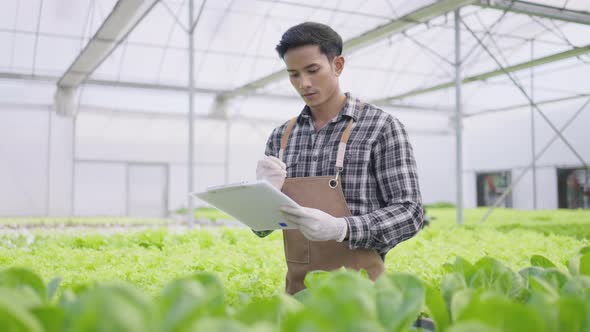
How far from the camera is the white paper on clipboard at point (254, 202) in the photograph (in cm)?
172

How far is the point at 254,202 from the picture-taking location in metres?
1.86

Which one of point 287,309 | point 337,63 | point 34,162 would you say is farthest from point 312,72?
point 34,162

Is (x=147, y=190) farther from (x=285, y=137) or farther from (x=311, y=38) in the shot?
(x=311, y=38)

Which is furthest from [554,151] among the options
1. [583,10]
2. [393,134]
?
[393,134]

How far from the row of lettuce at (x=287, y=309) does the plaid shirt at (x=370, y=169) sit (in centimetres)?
91

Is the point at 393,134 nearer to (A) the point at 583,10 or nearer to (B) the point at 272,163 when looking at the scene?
(B) the point at 272,163

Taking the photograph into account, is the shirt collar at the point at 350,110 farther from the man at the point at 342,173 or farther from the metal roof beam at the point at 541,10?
the metal roof beam at the point at 541,10

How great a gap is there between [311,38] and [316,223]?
2.37 ft

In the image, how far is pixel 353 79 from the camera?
16547mm

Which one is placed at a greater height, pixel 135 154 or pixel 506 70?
pixel 506 70

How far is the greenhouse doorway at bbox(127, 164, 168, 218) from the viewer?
17.6 m

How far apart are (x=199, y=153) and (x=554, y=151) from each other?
37.6ft

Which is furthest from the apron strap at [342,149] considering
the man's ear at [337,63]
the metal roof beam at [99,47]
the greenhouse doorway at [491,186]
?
the greenhouse doorway at [491,186]

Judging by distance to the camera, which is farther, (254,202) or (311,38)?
(311,38)
